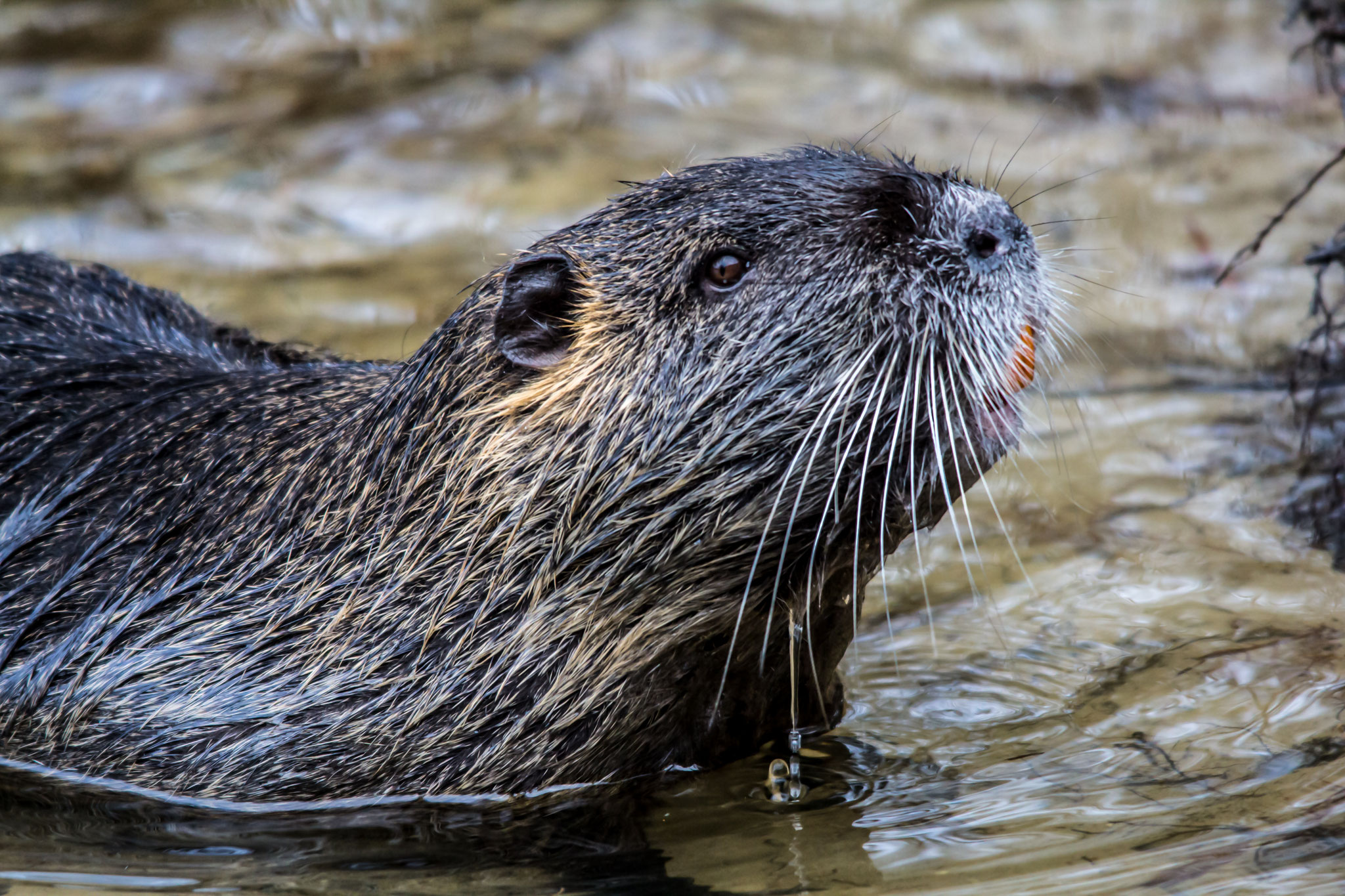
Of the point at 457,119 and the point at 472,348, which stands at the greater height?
the point at 457,119

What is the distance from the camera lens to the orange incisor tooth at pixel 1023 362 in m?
3.44

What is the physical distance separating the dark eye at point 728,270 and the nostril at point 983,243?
→ 49cm

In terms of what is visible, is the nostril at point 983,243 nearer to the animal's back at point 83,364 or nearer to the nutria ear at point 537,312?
the nutria ear at point 537,312

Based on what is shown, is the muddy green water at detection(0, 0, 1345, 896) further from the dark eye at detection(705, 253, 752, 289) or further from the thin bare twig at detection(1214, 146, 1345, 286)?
the dark eye at detection(705, 253, 752, 289)

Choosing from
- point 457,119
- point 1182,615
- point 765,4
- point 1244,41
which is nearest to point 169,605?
point 1182,615

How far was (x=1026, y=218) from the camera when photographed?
24.8 feet

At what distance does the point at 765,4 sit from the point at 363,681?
670 cm

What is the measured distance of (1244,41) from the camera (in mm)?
8898

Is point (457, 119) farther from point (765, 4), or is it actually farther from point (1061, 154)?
point (1061, 154)

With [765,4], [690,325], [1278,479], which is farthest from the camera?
[765,4]

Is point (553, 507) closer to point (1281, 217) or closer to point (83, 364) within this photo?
point (83, 364)

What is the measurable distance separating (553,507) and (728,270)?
26.7 inches

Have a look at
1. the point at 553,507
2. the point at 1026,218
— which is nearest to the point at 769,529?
the point at 553,507

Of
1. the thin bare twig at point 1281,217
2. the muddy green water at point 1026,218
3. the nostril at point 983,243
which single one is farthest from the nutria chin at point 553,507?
the thin bare twig at point 1281,217
